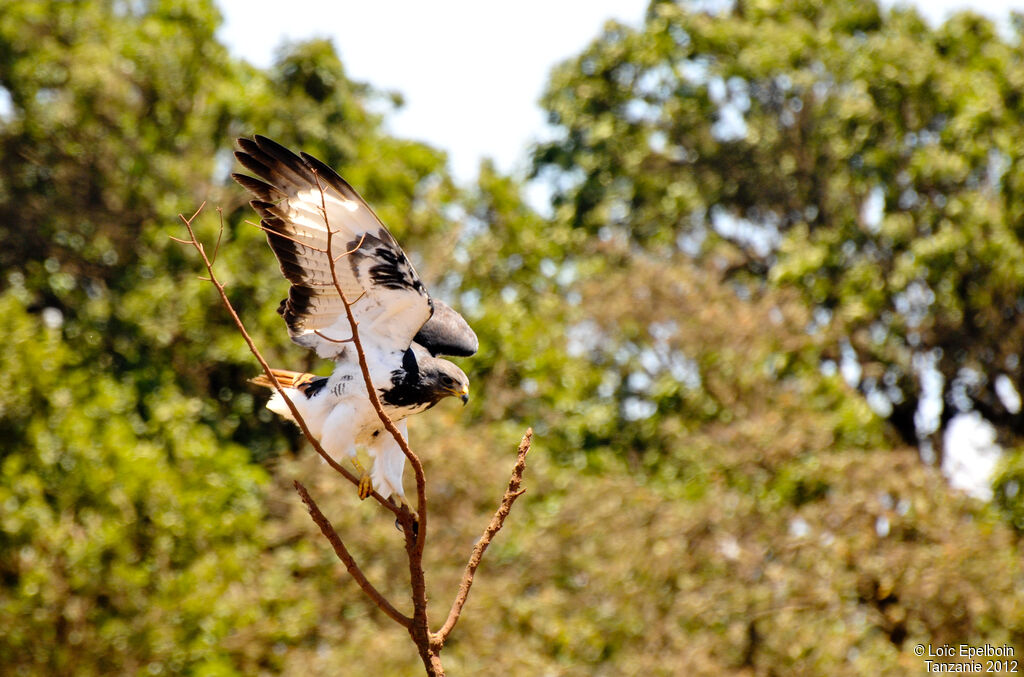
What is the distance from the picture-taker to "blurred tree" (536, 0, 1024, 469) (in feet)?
61.7

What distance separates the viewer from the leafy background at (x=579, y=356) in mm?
12250

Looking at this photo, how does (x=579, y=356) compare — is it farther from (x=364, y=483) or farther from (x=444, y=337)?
(x=364, y=483)

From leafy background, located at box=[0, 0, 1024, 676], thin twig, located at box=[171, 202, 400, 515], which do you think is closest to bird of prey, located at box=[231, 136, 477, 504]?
thin twig, located at box=[171, 202, 400, 515]

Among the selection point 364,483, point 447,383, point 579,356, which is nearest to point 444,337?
point 447,383

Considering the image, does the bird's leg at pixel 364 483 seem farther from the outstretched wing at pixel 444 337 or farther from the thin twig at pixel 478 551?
the outstretched wing at pixel 444 337

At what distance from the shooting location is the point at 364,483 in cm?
412

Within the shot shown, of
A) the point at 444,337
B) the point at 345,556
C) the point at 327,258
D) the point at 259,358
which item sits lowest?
the point at 345,556

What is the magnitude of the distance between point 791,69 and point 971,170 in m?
3.58

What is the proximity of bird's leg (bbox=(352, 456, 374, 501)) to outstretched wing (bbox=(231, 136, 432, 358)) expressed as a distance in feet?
1.44

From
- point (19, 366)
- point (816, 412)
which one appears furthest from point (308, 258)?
point (816, 412)

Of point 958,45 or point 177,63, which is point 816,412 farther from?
point 177,63

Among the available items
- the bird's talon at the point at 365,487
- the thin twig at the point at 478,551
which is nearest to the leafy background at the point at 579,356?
the bird's talon at the point at 365,487

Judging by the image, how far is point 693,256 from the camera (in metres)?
20.3

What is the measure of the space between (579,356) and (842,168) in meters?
6.84
